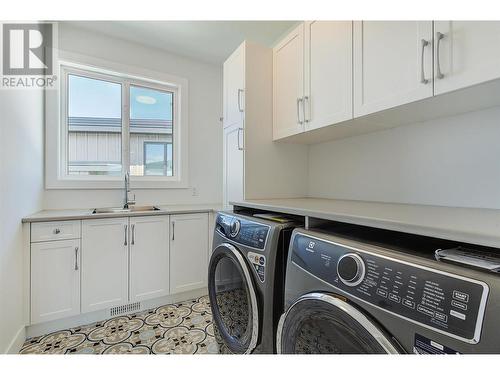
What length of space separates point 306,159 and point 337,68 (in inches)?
33.7

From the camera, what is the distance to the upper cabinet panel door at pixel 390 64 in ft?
3.24

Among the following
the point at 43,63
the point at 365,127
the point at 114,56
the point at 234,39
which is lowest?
the point at 365,127

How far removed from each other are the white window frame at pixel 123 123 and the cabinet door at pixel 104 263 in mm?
680

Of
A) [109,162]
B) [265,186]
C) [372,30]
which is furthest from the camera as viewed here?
[109,162]

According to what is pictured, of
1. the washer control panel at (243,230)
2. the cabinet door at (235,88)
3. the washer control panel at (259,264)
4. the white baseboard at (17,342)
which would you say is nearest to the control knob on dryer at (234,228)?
the washer control panel at (243,230)

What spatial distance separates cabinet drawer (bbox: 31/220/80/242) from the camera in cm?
182

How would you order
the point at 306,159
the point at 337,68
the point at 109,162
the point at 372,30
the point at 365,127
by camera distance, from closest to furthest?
the point at 372,30
the point at 337,68
the point at 365,127
the point at 306,159
the point at 109,162

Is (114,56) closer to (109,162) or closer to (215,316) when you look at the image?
(109,162)

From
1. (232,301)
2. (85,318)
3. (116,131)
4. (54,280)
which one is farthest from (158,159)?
(232,301)

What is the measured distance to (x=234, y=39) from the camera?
2594 mm

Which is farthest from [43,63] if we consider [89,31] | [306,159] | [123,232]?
[306,159]

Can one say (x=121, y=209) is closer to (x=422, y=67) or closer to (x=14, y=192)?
(x=14, y=192)

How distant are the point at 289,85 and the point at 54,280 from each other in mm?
2300

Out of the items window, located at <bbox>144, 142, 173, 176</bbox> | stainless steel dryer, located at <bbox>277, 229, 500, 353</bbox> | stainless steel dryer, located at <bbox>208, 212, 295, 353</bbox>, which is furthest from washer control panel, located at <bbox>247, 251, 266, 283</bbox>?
window, located at <bbox>144, 142, 173, 176</bbox>
